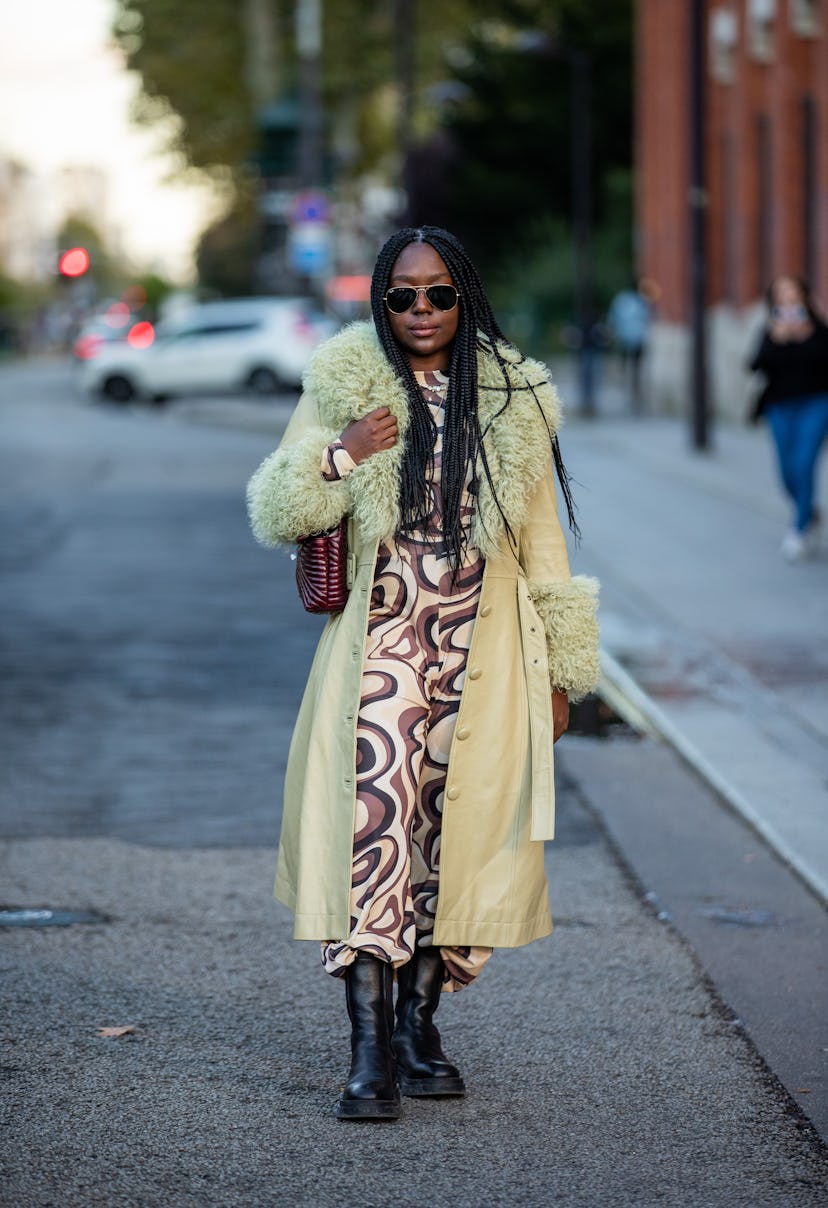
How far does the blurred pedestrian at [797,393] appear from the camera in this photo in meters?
13.1

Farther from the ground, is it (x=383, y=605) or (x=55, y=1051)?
(x=383, y=605)

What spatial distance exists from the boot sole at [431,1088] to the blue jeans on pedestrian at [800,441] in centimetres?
918

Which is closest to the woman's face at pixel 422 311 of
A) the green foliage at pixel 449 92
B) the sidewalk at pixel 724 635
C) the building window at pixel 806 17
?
the sidewalk at pixel 724 635

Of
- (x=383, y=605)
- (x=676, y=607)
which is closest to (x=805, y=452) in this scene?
(x=676, y=607)

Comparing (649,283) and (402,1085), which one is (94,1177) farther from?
(649,283)

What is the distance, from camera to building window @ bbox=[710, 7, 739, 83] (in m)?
28.9

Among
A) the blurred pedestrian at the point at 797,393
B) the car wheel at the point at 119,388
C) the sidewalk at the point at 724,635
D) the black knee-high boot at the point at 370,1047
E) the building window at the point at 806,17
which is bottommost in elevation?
the car wheel at the point at 119,388

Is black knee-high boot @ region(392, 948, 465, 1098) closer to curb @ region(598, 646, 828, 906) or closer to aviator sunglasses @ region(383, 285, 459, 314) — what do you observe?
aviator sunglasses @ region(383, 285, 459, 314)

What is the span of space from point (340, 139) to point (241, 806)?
53.2m

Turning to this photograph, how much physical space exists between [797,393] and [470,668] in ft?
30.9

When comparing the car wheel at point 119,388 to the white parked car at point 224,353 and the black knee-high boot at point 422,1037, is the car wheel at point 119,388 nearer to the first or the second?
the white parked car at point 224,353

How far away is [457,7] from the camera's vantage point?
5875cm

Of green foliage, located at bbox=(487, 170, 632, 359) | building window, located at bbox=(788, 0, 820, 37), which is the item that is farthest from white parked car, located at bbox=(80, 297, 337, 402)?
building window, located at bbox=(788, 0, 820, 37)

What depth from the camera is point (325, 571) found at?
419cm
